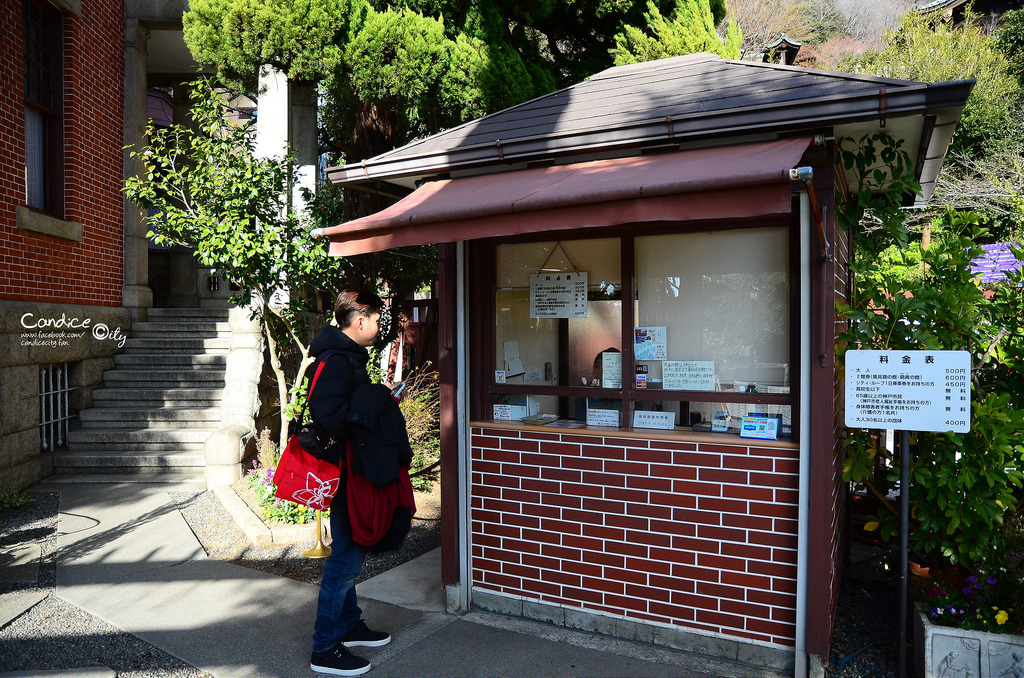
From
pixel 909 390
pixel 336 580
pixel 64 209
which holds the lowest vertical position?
pixel 336 580

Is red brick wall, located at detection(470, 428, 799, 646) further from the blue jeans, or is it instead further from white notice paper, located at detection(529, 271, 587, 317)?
the blue jeans

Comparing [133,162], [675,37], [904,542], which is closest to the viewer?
[904,542]

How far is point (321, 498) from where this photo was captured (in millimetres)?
3926

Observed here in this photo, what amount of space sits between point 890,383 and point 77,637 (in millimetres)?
4943

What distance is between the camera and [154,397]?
A: 9.46 meters

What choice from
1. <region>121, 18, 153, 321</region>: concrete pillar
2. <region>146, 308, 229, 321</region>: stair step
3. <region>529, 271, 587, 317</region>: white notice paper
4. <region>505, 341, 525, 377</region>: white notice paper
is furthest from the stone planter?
<region>121, 18, 153, 321</region>: concrete pillar

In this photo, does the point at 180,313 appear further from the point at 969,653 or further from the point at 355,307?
the point at 969,653

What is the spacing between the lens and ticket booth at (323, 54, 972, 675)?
3807 millimetres

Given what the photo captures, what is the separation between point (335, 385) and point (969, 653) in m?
3.58

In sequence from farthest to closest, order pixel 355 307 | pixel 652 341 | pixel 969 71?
pixel 969 71 → pixel 652 341 → pixel 355 307

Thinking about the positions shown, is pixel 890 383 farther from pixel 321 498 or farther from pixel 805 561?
pixel 321 498

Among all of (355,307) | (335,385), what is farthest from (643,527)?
(355,307)

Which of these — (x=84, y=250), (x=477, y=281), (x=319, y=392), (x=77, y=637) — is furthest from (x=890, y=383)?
(x=84, y=250)

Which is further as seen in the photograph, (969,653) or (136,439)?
(136,439)
